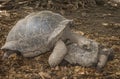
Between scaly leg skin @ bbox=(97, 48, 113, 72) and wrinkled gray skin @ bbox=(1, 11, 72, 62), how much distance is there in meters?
0.52

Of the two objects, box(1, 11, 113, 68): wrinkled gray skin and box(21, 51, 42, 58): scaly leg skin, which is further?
box(21, 51, 42, 58): scaly leg skin

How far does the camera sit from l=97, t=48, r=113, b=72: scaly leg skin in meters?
4.44

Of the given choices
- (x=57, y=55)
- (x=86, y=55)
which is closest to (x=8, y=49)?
(x=57, y=55)

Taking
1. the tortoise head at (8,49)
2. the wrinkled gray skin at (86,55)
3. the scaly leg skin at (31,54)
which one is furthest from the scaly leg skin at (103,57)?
the tortoise head at (8,49)

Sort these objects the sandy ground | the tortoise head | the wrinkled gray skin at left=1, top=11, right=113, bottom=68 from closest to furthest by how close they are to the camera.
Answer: the sandy ground
the wrinkled gray skin at left=1, top=11, right=113, bottom=68
the tortoise head

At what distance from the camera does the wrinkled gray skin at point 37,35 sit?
A: 14.9ft

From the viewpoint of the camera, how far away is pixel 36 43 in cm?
454

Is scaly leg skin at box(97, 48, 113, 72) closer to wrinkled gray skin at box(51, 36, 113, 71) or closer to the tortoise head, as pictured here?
wrinkled gray skin at box(51, 36, 113, 71)

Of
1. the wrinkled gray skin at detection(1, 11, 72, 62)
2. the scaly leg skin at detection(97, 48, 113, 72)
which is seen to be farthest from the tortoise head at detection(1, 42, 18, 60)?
the scaly leg skin at detection(97, 48, 113, 72)

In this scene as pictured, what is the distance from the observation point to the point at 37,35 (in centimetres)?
455

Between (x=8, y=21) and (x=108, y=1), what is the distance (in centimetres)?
315

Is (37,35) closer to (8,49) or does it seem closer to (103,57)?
(8,49)

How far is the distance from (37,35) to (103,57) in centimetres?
95

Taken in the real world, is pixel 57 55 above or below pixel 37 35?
below
